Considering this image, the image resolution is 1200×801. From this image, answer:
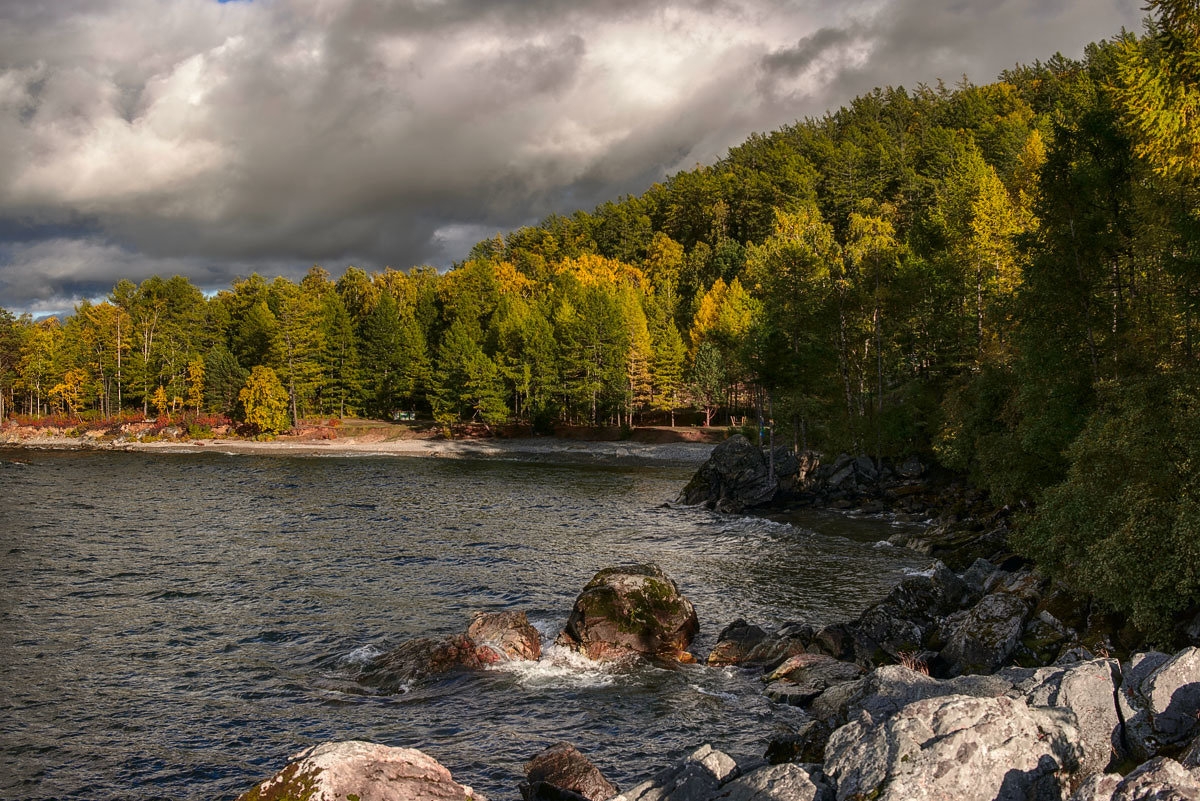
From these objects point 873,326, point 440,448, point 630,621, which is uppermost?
point 873,326

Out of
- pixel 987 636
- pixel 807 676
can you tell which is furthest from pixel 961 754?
pixel 987 636

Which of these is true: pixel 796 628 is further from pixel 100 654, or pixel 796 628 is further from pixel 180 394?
pixel 180 394

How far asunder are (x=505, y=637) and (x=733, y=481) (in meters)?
36.6

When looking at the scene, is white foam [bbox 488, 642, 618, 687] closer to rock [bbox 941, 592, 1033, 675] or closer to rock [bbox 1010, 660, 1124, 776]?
rock [bbox 941, 592, 1033, 675]

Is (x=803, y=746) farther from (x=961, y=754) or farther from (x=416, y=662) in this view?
(x=416, y=662)

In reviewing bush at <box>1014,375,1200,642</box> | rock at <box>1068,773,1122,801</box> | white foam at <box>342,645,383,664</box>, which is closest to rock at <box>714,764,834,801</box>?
rock at <box>1068,773,1122,801</box>

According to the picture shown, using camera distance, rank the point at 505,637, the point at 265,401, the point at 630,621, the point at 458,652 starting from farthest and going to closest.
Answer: the point at 265,401 < the point at 630,621 < the point at 505,637 < the point at 458,652

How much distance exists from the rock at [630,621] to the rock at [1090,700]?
1270 centimetres

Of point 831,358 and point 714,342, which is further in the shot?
point 714,342

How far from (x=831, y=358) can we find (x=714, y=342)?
4385 centimetres

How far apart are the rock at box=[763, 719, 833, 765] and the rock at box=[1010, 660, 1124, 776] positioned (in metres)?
3.63

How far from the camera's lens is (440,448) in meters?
100

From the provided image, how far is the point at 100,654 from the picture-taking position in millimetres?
24188

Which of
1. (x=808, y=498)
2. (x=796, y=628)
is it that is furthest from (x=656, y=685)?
(x=808, y=498)
